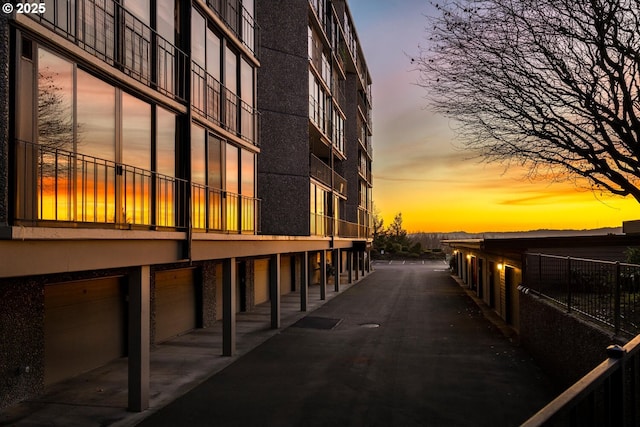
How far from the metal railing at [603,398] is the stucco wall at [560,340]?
5.08 m

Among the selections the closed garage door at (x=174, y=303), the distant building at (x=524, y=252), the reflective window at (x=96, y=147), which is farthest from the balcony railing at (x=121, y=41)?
the distant building at (x=524, y=252)

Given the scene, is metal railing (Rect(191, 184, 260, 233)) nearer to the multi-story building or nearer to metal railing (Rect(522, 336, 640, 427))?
the multi-story building

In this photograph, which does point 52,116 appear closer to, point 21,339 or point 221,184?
point 21,339

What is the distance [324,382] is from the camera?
10.6 m

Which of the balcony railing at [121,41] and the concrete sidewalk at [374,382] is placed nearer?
the balcony railing at [121,41]

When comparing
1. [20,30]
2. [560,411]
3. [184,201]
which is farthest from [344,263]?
[560,411]

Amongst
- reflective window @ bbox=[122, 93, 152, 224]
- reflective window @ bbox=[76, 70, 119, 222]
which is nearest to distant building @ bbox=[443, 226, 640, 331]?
reflective window @ bbox=[122, 93, 152, 224]

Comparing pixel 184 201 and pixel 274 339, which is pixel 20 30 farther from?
pixel 274 339

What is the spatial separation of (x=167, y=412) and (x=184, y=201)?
4793 mm

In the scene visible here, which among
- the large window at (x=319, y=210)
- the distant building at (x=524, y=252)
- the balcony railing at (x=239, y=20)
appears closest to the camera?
the balcony railing at (x=239, y=20)

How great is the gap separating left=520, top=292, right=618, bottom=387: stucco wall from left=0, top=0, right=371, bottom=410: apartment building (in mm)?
7232

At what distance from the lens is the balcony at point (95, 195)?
7070 millimetres

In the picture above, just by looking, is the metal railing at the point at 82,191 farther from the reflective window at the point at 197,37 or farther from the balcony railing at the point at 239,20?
the balcony railing at the point at 239,20

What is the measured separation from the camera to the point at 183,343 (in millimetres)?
14602
